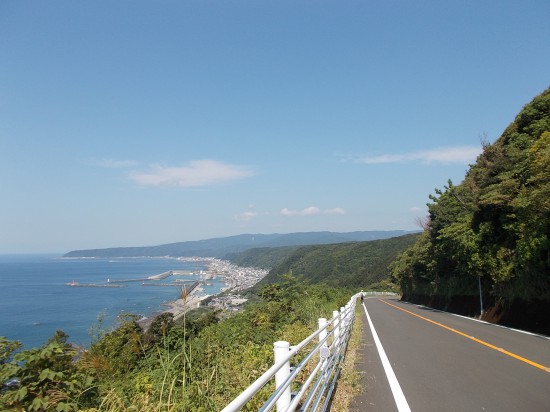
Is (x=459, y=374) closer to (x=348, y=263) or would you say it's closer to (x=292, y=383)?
(x=292, y=383)

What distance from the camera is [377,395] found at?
586cm

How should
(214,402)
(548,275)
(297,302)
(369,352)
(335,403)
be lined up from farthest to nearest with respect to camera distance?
(297,302) → (548,275) → (369,352) → (335,403) → (214,402)

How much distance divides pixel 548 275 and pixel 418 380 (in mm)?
10697

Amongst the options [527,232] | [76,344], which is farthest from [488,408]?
[527,232]

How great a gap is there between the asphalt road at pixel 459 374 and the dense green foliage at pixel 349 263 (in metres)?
82.1

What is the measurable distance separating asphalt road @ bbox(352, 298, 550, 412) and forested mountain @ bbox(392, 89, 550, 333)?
161 inches

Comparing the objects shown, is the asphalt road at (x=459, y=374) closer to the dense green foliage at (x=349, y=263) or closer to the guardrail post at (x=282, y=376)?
the guardrail post at (x=282, y=376)

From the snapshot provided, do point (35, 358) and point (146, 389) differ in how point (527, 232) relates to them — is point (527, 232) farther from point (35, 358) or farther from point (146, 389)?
point (35, 358)

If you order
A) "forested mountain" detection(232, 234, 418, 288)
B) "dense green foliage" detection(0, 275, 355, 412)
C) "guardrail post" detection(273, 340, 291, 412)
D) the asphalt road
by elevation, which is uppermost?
"guardrail post" detection(273, 340, 291, 412)

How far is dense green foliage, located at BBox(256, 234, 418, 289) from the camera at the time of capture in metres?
102

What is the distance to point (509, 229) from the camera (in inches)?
703

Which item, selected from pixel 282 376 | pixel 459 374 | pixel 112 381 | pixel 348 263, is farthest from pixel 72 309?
pixel 348 263

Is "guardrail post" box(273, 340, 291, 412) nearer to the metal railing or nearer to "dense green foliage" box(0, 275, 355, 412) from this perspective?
the metal railing

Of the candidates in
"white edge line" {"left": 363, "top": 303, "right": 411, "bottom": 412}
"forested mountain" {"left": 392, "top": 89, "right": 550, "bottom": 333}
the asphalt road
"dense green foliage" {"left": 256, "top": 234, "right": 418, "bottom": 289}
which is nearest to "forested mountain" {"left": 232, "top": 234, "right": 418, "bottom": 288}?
"dense green foliage" {"left": 256, "top": 234, "right": 418, "bottom": 289}
